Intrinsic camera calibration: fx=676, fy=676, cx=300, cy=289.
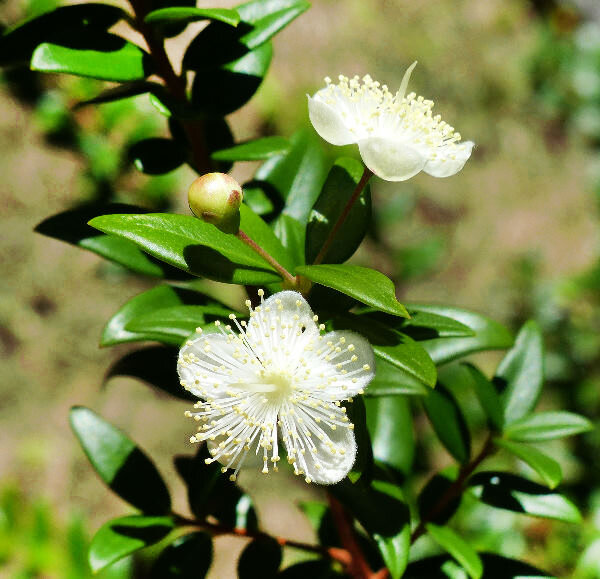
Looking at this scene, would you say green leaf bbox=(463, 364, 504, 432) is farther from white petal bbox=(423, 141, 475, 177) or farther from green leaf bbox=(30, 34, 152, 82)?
green leaf bbox=(30, 34, 152, 82)

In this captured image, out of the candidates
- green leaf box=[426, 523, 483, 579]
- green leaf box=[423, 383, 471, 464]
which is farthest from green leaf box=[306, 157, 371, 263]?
green leaf box=[426, 523, 483, 579]

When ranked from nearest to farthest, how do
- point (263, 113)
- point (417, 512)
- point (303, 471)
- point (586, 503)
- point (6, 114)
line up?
point (303, 471) → point (417, 512) → point (586, 503) → point (6, 114) → point (263, 113)

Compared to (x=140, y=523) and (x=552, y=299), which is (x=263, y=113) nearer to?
(x=552, y=299)

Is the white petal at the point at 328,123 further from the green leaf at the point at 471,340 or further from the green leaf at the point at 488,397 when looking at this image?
the green leaf at the point at 488,397

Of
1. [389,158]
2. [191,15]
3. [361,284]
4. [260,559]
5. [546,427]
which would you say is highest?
[191,15]

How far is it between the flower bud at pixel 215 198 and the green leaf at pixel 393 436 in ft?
2.00

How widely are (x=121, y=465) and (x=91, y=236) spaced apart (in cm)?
39

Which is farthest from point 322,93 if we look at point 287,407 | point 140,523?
point 140,523

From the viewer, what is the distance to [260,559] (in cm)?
110

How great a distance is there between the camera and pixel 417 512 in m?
1.16

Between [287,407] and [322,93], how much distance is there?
0.43 m

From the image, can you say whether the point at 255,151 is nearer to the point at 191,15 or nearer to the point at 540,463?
the point at 191,15

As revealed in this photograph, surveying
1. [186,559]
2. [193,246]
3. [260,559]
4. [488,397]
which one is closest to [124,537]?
[186,559]

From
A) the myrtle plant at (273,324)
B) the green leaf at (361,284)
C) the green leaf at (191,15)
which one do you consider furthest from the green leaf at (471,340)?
the green leaf at (191,15)
